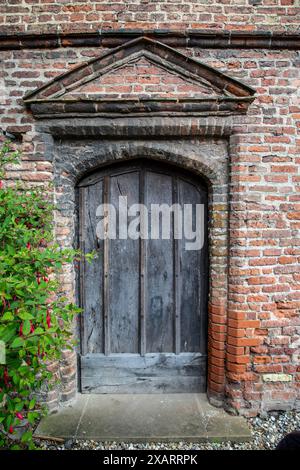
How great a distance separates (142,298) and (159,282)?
0.24 m

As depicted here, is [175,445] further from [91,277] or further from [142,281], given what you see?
[91,277]

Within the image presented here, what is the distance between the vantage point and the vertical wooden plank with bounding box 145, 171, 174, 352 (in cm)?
267

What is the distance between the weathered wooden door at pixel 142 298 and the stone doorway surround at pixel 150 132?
155 mm

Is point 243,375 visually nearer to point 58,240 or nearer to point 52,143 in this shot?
point 58,240

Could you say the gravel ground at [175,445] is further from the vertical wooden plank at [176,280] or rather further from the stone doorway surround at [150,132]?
the vertical wooden plank at [176,280]

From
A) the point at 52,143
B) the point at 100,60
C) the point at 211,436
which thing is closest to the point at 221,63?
the point at 100,60

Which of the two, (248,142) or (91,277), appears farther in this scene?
(91,277)

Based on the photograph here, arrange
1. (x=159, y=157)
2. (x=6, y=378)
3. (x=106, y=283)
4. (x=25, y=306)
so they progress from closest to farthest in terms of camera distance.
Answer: (x=25, y=306)
(x=6, y=378)
(x=159, y=157)
(x=106, y=283)

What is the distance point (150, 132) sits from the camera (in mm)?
2398

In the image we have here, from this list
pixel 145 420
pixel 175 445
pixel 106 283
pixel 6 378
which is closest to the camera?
pixel 6 378

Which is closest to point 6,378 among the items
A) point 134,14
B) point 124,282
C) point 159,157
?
point 124,282

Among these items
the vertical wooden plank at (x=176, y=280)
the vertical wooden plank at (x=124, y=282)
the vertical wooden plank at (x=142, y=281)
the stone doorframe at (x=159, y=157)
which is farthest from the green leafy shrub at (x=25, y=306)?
the vertical wooden plank at (x=176, y=280)

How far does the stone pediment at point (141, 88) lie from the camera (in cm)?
232
